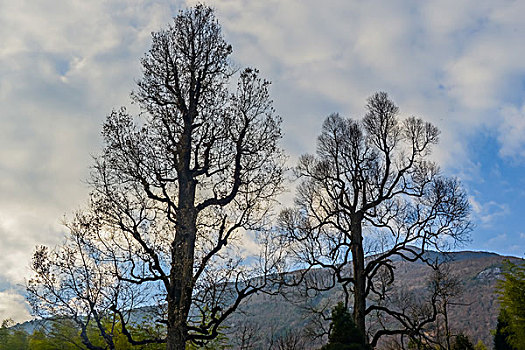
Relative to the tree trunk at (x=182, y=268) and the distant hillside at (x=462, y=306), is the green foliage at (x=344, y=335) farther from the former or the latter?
the distant hillside at (x=462, y=306)

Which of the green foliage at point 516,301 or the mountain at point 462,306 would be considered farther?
the mountain at point 462,306

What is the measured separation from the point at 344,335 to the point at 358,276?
2.21 meters

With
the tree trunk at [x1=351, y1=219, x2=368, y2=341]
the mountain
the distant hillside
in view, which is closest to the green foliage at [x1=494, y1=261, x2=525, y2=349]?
the tree trunk at [x1=351, y1=219, x2=368, y2=341]

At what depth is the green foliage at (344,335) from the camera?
12453 millimetres

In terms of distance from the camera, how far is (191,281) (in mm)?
8961

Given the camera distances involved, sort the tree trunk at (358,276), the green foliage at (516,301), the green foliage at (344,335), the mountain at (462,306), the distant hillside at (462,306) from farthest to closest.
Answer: the mountain at (462,306), the distant hillside at (462,306), the green foliage at (516,301), the tree trunk at (358,276), the green foliage at (344,335)

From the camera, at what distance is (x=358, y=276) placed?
1455 cm

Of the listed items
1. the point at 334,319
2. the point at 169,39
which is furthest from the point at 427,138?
the point at 169,39

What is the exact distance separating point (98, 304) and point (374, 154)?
404 inches

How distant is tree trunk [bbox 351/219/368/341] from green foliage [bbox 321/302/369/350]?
30.7 inches

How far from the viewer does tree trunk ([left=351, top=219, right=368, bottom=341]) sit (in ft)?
46.4

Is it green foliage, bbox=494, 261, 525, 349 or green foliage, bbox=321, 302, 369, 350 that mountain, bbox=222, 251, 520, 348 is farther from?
green foliage, bbox=321, 302, 369, 350

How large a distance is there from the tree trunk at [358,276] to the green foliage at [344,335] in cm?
78

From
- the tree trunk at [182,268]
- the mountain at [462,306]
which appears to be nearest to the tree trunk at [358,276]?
the tree trunk at [182,268]
